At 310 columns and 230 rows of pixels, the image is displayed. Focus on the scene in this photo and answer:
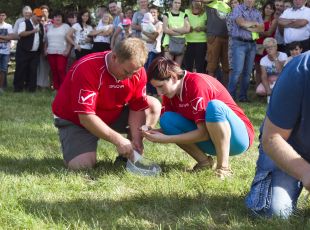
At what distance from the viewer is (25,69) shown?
33.5 feet

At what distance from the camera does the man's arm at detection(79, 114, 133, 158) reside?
370 cm

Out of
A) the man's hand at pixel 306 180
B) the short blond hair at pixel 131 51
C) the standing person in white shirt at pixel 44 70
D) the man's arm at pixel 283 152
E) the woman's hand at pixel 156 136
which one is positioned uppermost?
the short blond hair at pixel 131 51

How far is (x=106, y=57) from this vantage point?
12.7ft

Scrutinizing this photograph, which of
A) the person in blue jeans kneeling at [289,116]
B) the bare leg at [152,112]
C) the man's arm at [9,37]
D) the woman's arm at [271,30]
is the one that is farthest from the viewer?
the man's arm at [9,37]

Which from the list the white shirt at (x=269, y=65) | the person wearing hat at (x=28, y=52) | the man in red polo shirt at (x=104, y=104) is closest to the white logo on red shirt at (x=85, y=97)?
the man in red polo shirt at (x=104, y=104)

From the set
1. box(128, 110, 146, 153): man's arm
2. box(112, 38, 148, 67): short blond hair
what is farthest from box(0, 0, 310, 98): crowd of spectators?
box(112, 38, 148, 67): short blond hair

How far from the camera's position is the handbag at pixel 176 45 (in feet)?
29.6

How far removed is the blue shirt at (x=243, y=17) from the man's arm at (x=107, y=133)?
4.95 m

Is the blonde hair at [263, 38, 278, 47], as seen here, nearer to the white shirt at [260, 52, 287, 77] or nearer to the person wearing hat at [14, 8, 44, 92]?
the white shirt at [260, 52, 287, 77]

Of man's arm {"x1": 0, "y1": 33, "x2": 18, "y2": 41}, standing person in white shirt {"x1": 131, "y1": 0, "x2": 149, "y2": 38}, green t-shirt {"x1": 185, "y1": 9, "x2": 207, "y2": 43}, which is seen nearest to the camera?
green t-shirt {"x1": 185, "y1": 9, "x2": 207, "y2": 43}

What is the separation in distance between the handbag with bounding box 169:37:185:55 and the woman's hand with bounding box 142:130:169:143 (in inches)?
206

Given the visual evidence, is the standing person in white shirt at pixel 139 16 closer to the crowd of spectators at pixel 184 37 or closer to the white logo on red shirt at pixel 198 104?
the crowd of spectators at pixel 184 37

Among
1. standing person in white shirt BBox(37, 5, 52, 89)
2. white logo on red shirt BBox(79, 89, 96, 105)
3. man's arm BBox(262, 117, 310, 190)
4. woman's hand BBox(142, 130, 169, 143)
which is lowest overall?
standing person in white shirt BBox(37, 5, 52, 89)

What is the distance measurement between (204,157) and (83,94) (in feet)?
3.36
